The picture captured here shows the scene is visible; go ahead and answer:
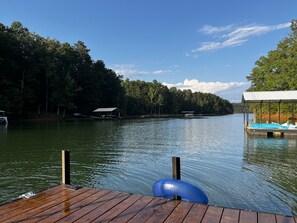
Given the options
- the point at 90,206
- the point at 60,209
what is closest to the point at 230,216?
the point at 90,206

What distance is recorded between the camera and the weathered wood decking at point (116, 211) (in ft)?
14.1

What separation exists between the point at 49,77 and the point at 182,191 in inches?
2105

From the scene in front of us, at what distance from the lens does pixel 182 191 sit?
5.31 m

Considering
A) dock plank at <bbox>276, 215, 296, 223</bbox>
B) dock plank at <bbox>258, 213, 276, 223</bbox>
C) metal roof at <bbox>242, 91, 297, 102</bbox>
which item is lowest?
dock plank at <bbox>276, 215, 296, 223</bbox>

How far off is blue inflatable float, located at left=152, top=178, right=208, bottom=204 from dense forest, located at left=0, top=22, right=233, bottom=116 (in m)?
43.0

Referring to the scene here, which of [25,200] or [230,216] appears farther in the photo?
[25,200]

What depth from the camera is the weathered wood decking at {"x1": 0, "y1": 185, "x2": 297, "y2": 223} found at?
4.31 m

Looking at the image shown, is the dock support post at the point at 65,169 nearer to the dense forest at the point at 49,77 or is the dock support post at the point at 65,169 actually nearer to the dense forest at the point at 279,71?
the dense forest at the point at 279,71

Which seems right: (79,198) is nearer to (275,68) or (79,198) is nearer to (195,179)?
(195,179)

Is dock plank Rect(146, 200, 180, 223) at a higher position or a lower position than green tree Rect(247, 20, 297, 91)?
lower

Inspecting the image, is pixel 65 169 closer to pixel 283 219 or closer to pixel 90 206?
pixel 90 206

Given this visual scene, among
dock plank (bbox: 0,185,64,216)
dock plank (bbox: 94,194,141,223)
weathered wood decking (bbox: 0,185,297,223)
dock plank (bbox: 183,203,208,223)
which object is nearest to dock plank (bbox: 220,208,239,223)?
weathered wood decking (bbox: 0,185,297,223)

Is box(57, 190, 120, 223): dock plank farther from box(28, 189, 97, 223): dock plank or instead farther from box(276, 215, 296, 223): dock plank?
box(276, 215, 296, 223): dock plank

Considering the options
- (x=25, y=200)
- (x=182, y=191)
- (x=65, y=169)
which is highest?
(x=65, y=169)
